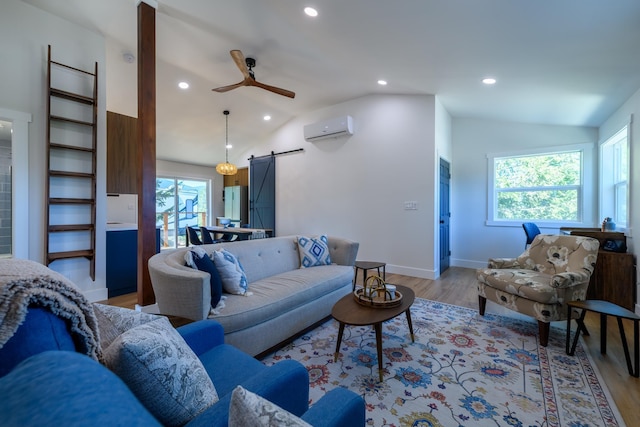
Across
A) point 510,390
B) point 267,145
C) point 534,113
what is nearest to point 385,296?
point 510,390

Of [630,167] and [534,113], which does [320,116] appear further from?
[630,167]

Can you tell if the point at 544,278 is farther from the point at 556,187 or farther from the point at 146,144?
the point at 146,144

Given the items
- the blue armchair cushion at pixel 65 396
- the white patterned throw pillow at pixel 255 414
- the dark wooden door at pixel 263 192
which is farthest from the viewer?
the dark wooden door at pixel 263 192

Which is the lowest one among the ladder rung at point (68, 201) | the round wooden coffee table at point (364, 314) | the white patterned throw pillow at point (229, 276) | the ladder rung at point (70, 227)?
the round wooden coffee table at point (364, 314)

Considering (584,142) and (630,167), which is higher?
(584,142)

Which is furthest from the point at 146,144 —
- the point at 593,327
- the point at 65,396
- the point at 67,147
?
the point at 593,327

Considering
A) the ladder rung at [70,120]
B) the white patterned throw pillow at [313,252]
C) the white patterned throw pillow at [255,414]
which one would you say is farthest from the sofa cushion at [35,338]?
the ladder rung at [70,120]

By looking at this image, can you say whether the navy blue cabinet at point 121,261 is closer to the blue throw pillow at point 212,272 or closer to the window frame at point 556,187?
the blue throw pillow at point 212,272

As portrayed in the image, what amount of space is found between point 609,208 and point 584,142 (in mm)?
1050

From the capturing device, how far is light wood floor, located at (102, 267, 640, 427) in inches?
63.9

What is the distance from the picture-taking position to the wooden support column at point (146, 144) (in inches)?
111

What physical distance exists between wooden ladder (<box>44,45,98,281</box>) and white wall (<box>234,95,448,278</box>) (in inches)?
137

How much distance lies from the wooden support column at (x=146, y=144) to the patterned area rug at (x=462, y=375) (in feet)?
5.79

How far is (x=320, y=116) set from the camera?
5523 mm
